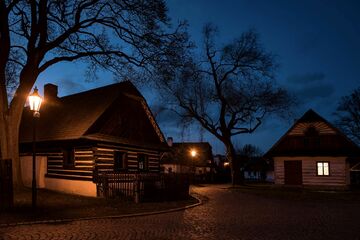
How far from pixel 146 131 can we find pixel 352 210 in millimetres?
15076

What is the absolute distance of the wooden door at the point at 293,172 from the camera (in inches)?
1495

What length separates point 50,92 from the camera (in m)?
32.2

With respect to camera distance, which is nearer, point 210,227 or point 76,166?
point 210,227

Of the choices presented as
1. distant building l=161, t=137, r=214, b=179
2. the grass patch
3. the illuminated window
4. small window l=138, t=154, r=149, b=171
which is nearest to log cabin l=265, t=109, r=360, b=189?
the illuminated window

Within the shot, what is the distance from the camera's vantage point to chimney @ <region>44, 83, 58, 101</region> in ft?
105

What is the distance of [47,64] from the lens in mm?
21391

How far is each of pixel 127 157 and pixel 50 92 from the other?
432 inches

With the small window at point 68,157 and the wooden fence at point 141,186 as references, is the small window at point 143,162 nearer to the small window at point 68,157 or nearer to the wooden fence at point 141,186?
the small window at point 68,157

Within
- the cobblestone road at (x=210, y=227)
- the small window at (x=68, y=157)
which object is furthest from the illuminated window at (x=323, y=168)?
the small window at (x=68, y=157)

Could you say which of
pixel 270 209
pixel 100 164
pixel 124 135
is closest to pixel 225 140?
pixel 124 135

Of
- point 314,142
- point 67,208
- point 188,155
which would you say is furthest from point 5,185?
point 188,155

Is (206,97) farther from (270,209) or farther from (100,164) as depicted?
(270,209)

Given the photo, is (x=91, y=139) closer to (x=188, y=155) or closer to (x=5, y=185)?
(x=5, y=185)

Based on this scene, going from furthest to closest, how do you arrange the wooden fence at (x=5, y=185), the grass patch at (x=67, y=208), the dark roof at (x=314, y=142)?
the dark roof at (x=314, y=142) < the wooden fence at (x=5, y=185) < the grass patch at (x=67, y=208)
